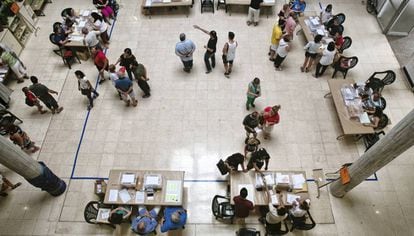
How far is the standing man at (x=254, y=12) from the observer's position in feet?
35.6

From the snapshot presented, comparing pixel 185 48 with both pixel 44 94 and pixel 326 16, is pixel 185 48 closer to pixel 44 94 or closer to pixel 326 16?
pixel 44 94

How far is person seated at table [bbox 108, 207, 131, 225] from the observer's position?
652 centimetres

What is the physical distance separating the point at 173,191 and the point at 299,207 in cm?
299

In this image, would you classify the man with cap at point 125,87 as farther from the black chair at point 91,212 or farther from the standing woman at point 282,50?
the standing woman at point 282,50

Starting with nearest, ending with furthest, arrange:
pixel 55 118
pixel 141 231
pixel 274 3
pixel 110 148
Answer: pixel 141 231, pixel 110 148, pixel 55 118, pixel 274 3

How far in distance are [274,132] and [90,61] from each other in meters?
7.26

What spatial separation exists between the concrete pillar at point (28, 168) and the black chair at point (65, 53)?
4.74 m

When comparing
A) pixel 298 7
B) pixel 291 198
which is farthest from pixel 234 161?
pixel 298 7

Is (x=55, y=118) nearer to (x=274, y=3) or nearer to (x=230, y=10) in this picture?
(x=230, y=10)

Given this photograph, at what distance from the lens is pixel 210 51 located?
9.45 m

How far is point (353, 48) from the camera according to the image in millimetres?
10805

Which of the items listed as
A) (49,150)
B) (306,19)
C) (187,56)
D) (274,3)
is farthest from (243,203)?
(274,3)

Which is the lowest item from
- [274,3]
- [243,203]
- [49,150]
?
[49,150]

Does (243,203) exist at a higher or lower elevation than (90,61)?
higher
